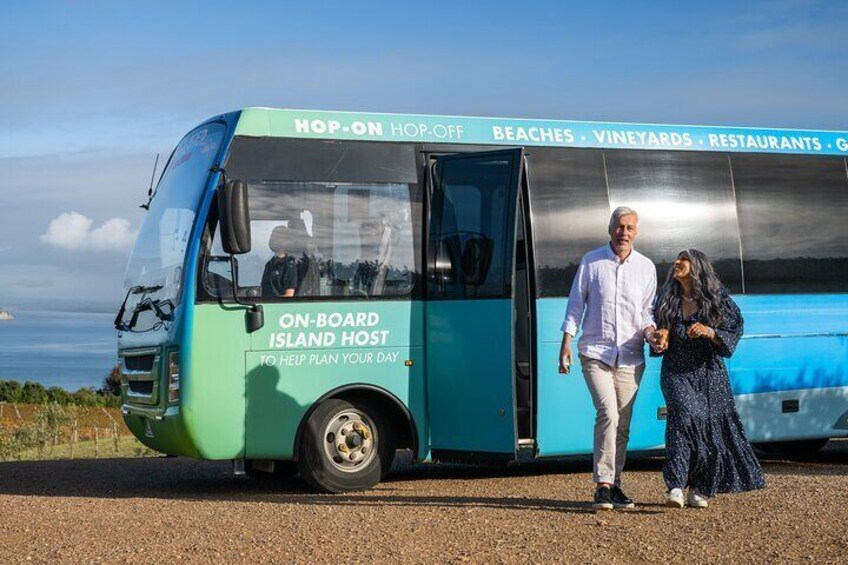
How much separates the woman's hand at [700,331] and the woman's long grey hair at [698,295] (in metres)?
0.08

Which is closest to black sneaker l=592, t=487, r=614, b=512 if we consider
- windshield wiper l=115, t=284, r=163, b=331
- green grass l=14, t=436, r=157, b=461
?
windshield wiper l=115, t=284, r=163, b=331

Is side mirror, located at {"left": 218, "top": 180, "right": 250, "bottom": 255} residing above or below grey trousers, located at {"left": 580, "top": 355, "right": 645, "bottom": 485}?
above

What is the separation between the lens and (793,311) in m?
13.4

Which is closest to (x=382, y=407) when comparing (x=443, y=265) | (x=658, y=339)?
(x=443, y=265)

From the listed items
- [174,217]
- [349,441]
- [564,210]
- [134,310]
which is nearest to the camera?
[349,441]

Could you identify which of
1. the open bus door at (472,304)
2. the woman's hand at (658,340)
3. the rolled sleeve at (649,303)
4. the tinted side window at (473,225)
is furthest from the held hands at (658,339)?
the tinted side window at (473,225)

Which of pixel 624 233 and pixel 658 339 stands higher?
pixel 624 233

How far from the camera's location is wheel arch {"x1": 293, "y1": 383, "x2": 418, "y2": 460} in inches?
450

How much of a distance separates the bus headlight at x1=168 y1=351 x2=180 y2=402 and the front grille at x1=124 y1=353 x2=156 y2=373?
1.21 ft

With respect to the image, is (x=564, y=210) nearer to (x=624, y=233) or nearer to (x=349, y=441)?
(x=624, y=233)

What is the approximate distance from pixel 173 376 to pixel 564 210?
144 inches

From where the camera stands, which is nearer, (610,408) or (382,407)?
(610,408)

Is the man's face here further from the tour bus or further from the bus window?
the bus window

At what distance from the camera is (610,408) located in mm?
9680
